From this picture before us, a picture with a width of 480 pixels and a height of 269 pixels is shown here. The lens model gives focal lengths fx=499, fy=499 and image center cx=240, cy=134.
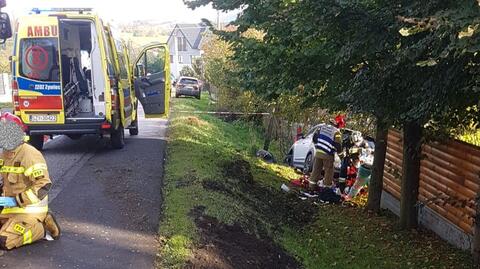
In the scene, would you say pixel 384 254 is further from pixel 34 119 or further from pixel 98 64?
pixel 34 119

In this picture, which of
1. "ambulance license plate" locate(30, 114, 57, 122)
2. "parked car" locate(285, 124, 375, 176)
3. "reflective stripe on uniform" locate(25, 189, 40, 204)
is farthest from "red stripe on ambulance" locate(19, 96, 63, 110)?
"parked car" locate(285, 124, 375, 176)

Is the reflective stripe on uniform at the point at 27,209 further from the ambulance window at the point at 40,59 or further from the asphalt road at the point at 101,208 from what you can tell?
the ambulance window at the point at 40,59

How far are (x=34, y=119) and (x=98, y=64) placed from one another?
1.61 metres

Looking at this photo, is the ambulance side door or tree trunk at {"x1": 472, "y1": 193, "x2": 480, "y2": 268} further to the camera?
the ambulance side door

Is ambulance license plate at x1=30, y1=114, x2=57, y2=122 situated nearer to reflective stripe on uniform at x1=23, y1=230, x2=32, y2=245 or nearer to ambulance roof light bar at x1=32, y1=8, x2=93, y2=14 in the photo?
ambulance roof light bar at x1=32, y1=8, x2=93, y2=14

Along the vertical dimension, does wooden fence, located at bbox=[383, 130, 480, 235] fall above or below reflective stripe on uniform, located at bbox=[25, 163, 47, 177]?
below

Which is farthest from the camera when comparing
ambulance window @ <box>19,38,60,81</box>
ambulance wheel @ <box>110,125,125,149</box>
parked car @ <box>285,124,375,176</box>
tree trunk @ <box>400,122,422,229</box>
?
parked car @ <box>285,124,375,176</box>

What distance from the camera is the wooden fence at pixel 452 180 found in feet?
21.3

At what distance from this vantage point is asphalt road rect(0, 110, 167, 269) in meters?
4.64

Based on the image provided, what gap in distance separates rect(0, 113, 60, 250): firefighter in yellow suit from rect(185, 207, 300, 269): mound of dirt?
153 centimetres

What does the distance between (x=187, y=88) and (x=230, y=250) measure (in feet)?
101

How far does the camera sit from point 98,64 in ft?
30.9

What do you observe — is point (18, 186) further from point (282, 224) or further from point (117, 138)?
point (117, 138)

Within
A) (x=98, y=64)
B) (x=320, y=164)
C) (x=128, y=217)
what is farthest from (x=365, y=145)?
(x=128, y=217)
